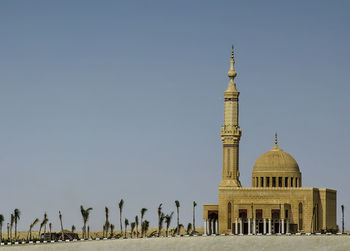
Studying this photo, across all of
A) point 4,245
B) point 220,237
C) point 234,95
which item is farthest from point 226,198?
point 4,245

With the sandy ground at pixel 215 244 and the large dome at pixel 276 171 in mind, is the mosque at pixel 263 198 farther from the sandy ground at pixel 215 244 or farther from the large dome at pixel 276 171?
the sandy ground at pixel 215 244

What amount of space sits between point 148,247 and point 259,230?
3620 cm

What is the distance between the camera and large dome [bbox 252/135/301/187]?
596ft

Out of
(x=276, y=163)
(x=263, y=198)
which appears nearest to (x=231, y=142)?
(x=276, y=163)

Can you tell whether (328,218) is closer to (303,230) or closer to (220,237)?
(303,230)

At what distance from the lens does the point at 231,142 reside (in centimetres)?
17825

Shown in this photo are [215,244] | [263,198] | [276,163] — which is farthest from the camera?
[276,163]

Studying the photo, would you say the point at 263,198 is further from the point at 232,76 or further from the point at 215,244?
the point at 215,244

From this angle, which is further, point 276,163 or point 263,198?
point 276,163

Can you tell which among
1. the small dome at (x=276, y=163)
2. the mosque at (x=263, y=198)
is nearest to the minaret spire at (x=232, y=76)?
the mosque at (x=263, y=198)

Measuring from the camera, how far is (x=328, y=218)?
7116 inches

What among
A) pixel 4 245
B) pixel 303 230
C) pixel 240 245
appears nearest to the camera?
pixel 240 245

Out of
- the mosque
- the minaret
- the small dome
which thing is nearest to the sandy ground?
the mosque

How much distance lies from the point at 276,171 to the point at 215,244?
1719 inches
